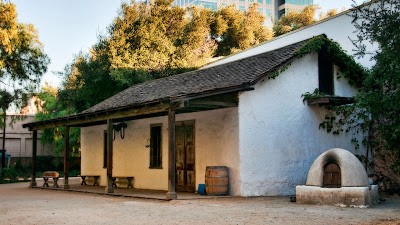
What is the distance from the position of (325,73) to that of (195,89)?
4471 mm

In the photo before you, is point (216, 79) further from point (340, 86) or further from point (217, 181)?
point (340, 86)

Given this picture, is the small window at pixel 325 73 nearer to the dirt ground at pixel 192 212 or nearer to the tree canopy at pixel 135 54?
the dirt ground at pixel 192 212

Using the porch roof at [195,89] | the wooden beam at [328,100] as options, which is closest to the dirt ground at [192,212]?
the porch roof at [195,89]

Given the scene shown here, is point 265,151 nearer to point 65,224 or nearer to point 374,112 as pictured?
point 374,112

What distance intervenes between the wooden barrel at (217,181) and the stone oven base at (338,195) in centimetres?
256

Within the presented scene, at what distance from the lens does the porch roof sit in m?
13.5

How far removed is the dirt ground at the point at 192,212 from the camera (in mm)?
9344

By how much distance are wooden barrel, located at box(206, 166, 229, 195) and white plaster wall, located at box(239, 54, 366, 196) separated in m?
0.56

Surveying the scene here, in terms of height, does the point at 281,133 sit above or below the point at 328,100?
below

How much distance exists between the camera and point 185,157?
16.7 metres

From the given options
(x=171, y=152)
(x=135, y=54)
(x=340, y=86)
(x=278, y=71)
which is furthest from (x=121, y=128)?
(x=135, y=54)

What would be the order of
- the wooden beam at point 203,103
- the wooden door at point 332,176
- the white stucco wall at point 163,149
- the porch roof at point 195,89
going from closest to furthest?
the wooden door at point 332,176 < the wooden beam at point 203,103 < the porch roof at point 195,89 < the white stucco wall at point 163,149

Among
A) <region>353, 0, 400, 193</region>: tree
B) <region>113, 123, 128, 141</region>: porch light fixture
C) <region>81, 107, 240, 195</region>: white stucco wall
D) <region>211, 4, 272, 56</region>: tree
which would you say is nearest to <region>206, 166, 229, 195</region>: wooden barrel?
<region>81, 107, 240, 195</region>: white stucco wall

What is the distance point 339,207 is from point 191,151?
593 centimetres
